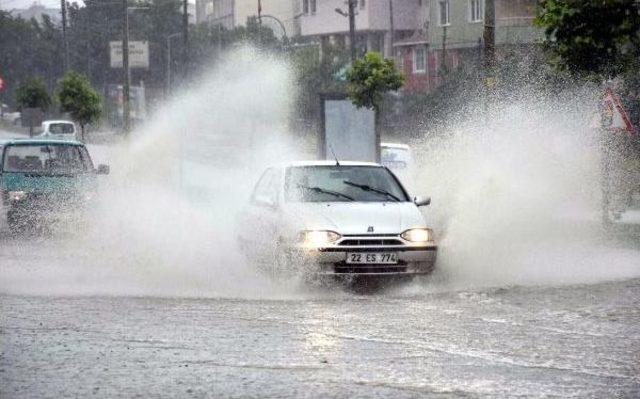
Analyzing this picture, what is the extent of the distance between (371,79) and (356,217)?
69.4 feet

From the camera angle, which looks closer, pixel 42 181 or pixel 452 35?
pixel 42 181

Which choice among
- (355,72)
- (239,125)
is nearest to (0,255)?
(355,72)

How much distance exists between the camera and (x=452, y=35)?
69.8 meters

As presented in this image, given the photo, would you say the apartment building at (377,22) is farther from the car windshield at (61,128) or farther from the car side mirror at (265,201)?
the car side mirror at (265,201)

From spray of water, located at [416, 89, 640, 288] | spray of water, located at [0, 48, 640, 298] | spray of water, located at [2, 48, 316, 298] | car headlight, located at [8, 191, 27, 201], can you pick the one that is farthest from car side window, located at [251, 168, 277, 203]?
car headlight, located at [8, 191, 27, 201]

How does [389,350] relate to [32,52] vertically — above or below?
below

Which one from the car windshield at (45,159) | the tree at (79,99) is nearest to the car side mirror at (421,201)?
the car windshield at (45,159)

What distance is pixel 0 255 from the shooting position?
19.4 metres

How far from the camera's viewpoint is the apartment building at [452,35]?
62969mm

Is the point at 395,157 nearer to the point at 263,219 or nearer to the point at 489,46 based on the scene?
the point at 489,46

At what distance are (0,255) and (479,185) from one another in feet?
27.0

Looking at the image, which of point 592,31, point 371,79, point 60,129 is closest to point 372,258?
point 592,31

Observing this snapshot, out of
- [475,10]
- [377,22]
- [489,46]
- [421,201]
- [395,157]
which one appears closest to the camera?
[421,201]

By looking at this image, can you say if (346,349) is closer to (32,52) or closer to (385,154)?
(385,154)
